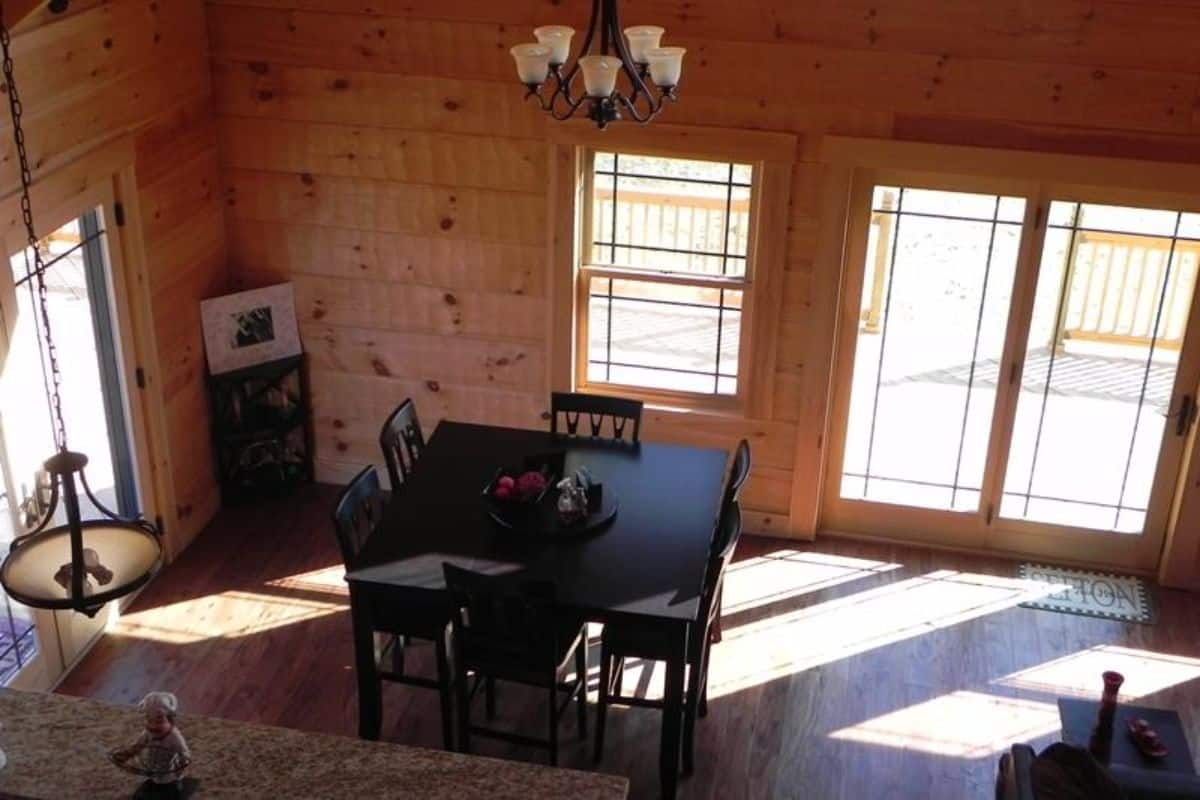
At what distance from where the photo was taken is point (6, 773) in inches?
118

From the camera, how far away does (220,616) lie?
5.94 m

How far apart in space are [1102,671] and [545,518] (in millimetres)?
2614

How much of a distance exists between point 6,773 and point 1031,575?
15.8ft

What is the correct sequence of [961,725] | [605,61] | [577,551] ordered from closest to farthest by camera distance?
[605,61], [577,551], [961,725]

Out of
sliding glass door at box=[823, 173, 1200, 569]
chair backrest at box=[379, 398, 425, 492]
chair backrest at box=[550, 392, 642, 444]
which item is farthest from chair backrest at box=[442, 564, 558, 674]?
sliding glass door at box=[823, 173, 1200, 569]

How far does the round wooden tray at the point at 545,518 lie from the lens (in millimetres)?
4875

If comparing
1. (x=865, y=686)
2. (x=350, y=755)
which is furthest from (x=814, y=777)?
(x=350, y=755)

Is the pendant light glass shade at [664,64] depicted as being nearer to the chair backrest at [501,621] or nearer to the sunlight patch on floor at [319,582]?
the chair backrest at [501,621]

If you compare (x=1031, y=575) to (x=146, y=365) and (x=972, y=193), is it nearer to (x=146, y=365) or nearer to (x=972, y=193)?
(x=972, y=193)

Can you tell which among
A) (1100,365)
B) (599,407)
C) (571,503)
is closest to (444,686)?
(571,503)

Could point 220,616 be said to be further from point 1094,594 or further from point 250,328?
point 1094,594

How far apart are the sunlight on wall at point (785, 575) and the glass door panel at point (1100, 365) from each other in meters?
0.82

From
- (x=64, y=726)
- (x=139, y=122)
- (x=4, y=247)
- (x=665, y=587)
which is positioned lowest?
(x=665, y=587)

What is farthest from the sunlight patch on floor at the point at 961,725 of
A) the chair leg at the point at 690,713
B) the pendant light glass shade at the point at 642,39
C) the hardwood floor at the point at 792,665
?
the pendant light glass shade at the point at 642,39
